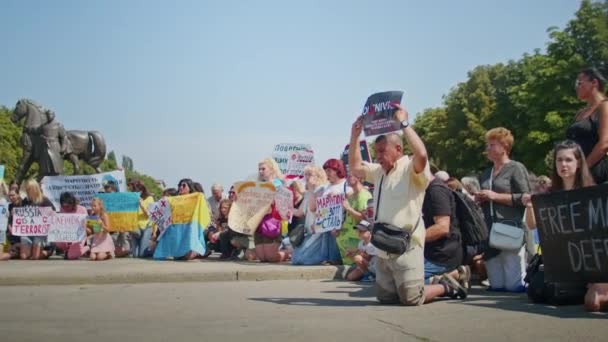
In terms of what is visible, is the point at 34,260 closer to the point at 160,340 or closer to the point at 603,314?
the point at 160,340

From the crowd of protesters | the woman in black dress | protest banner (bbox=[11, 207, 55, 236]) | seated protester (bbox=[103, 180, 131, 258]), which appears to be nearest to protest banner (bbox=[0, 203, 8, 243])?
protest banner (bbox=[11, 207, 55, 236])

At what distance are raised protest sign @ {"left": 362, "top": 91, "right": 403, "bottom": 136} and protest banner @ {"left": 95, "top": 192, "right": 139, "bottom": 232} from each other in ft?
27.3

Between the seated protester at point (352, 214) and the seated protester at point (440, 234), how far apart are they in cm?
326

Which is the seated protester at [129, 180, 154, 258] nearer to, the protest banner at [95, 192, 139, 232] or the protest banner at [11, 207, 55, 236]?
the protest banner at [95, 192, 139, 232]

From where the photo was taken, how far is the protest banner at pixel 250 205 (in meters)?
12.8

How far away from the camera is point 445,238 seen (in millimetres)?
7211

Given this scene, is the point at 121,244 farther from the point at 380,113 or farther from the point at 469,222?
the point at 380,113

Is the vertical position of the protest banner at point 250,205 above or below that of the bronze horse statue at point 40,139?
below


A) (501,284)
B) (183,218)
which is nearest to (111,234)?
(183,218)

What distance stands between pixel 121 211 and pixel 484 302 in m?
9.42

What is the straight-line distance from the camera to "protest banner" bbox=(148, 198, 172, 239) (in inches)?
538

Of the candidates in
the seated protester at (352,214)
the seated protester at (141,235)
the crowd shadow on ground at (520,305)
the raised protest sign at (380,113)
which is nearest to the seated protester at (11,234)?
the seated protester at (141,235)

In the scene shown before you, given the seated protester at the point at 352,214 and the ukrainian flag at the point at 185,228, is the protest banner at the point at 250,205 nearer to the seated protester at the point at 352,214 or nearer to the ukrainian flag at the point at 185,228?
the ukrainian flag at the point at 185,228

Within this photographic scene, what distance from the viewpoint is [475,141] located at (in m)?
51.8
